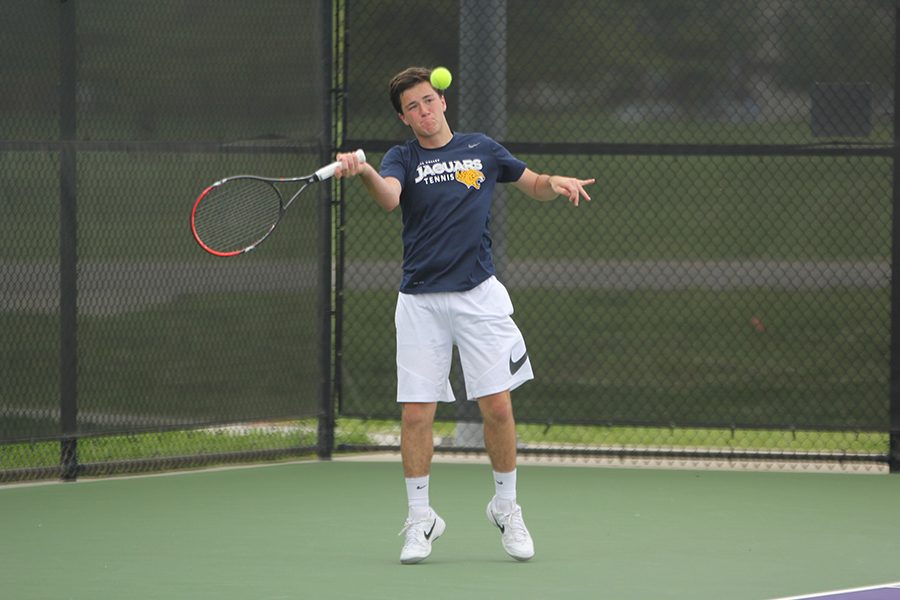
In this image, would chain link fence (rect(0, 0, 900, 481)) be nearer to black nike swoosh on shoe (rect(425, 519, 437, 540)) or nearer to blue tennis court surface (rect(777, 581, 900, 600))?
black nike swoosh on shoe (rect(425, 519, 437, 540))

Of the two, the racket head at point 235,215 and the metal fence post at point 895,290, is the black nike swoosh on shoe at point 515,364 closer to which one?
the racket head at point 235,215

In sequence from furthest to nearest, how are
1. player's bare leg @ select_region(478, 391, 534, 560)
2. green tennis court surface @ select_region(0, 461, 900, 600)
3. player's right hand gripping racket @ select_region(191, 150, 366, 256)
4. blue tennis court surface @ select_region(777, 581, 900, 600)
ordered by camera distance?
1. player's right hand gripping racket @ select_region(191, 150, 366, 256)
2. player's bare leg @ select_region(478, 391, 534, 560)
3. green tennis court surface @ select_region(0, 461, 900, 600)
4. blue tennis court surface @ select_region(777, 581, 900, 600)

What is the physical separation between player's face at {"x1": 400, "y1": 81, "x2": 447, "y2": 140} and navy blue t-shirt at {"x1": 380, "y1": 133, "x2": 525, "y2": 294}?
111 millimetres

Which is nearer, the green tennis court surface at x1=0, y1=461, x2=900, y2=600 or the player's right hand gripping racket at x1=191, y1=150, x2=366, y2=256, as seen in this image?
the green tennis court surface at x1=0, y1=461, x2=900, y2=600

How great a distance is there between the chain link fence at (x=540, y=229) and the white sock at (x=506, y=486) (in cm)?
226

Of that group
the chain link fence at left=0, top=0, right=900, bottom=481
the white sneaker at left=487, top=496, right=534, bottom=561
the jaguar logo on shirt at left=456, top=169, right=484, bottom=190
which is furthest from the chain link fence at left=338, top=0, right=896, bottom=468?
the white sneaker at left=487, top=496, right=534, bottom=561

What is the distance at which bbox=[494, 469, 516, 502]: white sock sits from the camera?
5621 millimetres

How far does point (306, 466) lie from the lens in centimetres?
791

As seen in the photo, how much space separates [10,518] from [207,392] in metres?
1.46

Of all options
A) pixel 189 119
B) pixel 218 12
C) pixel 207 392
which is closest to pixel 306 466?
pixel 207 392

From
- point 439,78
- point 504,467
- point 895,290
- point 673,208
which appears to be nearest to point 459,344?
point 504,467

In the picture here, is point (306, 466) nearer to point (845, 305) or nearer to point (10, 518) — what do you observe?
point (10, 518)

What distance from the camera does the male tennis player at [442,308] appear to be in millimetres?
5555

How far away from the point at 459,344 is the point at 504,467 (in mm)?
489
